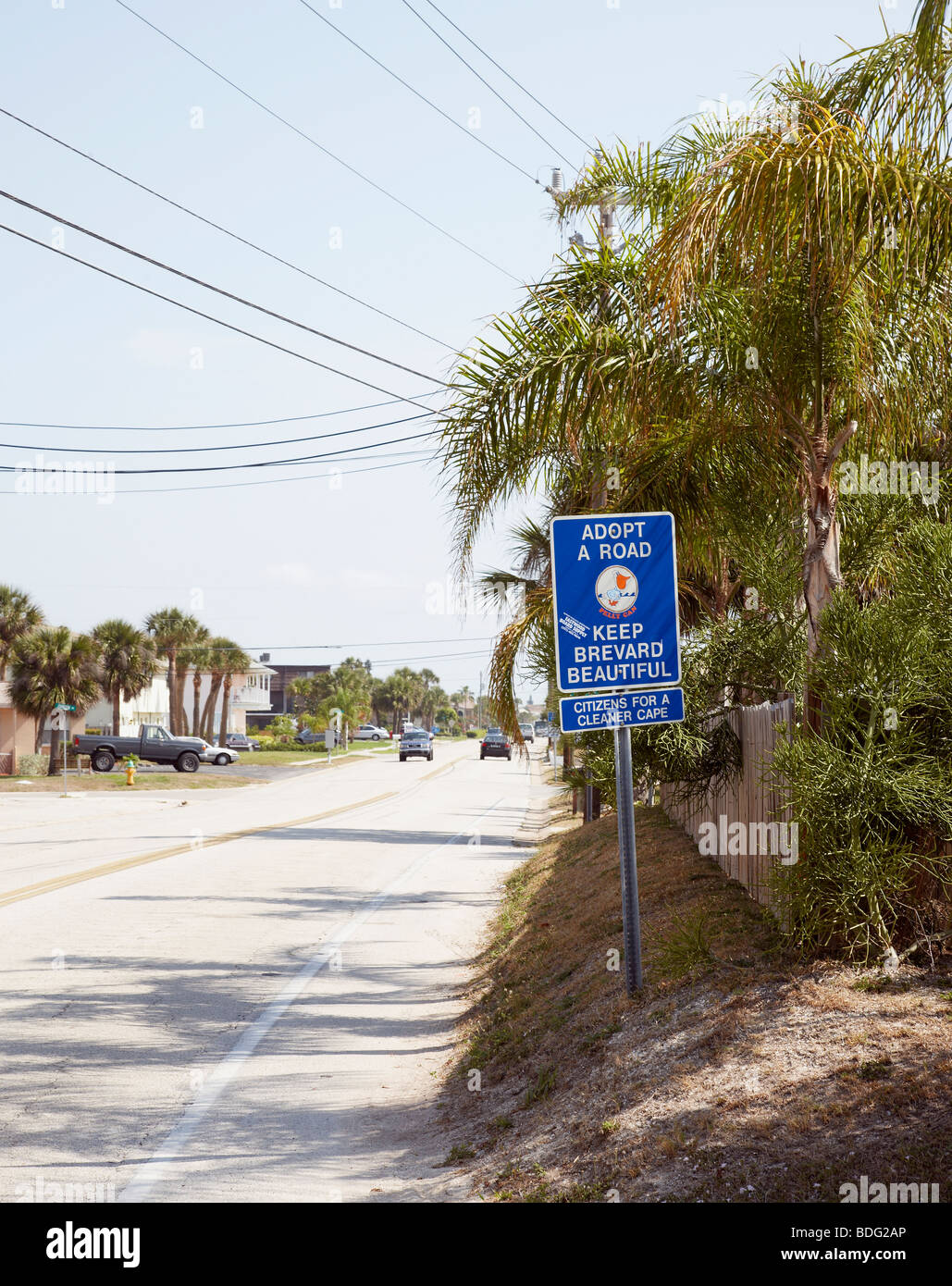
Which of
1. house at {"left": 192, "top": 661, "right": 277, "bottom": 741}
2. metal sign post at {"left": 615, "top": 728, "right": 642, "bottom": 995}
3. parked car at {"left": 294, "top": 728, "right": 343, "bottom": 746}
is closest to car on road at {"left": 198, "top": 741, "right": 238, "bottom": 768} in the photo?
house at {"left": 192, "top": 661, "right": 277, "bottom": 741}

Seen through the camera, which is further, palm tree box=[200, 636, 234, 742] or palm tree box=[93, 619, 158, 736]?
palm tree box=[200, 636, 234, 742]

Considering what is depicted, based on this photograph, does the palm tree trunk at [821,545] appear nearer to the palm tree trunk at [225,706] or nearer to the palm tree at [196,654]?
the palm tree at [196,654]

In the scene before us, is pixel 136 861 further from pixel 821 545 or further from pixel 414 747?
pixel 414 747

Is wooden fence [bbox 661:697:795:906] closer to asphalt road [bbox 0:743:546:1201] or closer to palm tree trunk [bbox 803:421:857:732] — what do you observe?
palm tree trunk [bbox 803:421:857:732]

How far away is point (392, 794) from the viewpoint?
34938 millimetres

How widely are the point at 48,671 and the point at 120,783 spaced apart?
24.9ft

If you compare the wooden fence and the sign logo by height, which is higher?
the sign logo

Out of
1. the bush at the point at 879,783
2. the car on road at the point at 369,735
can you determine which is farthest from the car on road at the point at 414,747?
the bush at the point at 879,783

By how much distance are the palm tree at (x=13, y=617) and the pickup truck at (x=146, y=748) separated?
5371 mm

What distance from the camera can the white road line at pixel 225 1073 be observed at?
17.0ft

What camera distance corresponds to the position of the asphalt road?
17.9 feet

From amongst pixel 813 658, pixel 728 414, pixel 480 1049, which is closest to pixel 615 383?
pixel 728 414

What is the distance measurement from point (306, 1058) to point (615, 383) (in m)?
4.79

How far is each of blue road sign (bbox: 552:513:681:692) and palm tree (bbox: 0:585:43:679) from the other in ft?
152
